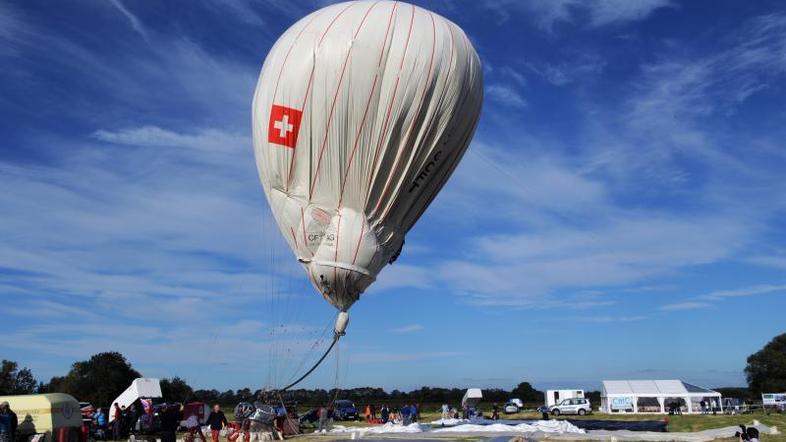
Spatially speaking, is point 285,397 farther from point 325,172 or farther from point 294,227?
point 325,172

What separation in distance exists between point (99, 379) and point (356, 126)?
50181mm

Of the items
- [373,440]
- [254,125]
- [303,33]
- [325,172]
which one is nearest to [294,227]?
[325,172]

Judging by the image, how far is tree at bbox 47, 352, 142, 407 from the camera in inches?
2318

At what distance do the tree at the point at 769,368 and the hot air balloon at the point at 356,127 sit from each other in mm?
64188

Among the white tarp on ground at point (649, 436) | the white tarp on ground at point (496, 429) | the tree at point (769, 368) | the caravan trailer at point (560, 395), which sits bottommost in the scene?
the white tarp on ground at point (649, 436)

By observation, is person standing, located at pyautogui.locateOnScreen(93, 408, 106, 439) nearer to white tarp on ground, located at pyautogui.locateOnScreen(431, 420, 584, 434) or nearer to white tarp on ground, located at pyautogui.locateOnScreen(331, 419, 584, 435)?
white tarp on ground, located at pyautogui.locateOnScreen(331, 419, 584, 435)

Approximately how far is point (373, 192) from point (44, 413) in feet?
35.8

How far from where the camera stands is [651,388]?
162 feet

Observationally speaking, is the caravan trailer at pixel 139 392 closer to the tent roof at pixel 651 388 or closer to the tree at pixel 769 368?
the tent roof at pixel 651 388

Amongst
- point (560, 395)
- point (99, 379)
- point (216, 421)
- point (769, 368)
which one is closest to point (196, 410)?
point (216, 421)

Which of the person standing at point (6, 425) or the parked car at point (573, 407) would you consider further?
the parked car at point (573, 407)

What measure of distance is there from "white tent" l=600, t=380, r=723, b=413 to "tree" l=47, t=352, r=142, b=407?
130 ft

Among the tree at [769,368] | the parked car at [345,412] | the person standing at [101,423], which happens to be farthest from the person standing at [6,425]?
the tree at [769,368]

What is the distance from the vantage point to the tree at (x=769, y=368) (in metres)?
71.8
